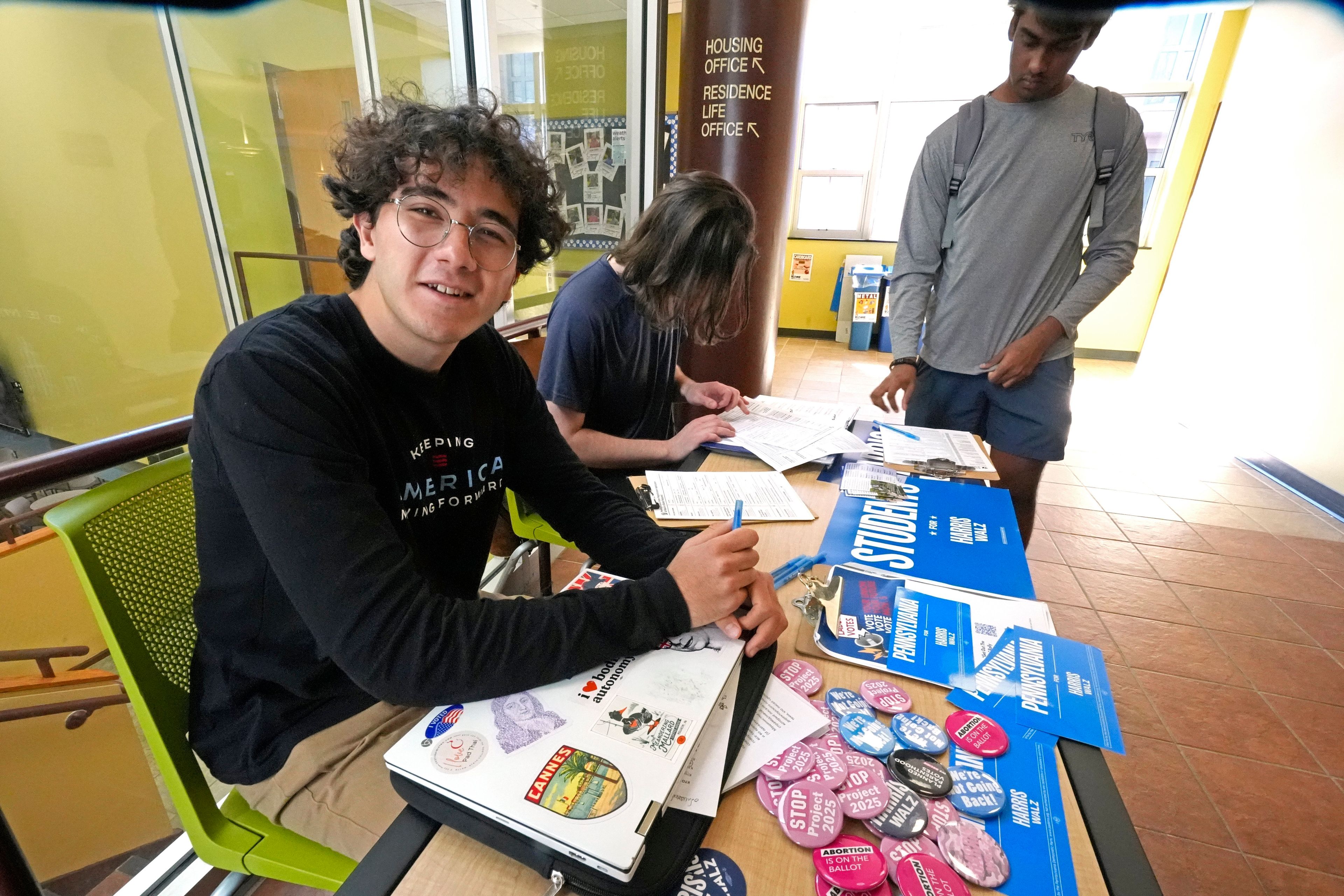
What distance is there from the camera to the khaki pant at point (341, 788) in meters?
0.74

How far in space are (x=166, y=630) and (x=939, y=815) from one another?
36.8 inches

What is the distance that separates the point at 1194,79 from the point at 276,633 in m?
7.44

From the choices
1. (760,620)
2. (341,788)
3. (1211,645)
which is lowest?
(1211,645)

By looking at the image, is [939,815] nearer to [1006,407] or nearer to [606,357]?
[606,357]

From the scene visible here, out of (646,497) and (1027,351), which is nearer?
(646,497)

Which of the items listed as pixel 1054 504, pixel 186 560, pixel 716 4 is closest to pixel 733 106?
pixel 716 4

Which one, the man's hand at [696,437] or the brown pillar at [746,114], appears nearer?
the man's hand at [696,437]

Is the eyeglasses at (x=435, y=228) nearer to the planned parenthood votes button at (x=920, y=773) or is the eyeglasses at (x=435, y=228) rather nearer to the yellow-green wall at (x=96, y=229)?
the planned parenthood votes button at (x=920, y=773)

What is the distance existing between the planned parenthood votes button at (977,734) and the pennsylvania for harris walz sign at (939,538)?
260 millimetres

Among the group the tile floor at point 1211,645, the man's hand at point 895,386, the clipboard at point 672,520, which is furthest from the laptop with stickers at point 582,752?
the tile floor at point 1211,645

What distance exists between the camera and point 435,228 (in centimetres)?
80

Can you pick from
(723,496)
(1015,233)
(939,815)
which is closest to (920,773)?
(939,815)

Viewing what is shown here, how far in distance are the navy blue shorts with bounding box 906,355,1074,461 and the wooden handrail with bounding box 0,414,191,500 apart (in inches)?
64.0

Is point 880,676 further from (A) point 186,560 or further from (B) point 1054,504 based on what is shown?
(B) point 1054,504
